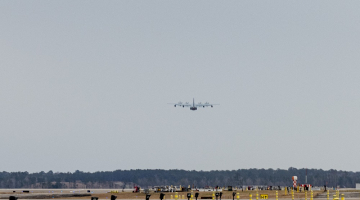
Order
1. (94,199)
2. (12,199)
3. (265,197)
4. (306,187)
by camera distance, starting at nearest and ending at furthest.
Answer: (12,199) → (94,199) → (265,197) → (306,187)

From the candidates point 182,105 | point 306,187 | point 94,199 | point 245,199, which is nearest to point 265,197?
point 245,199

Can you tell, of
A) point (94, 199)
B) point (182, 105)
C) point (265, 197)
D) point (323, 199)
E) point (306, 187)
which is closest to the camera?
point (94, 199)

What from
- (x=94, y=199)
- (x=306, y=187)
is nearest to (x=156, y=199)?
(x=306, y=187)

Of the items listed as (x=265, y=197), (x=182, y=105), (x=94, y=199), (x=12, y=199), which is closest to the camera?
(x=12, y=199)

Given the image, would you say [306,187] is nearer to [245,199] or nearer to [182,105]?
[245,199]

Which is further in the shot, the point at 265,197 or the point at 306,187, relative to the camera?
the point at 306,187

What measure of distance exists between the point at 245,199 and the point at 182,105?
100489 millimetres

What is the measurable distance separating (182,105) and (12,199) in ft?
443

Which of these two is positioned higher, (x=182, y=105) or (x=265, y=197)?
(x=182, y=105)

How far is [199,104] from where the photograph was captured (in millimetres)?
174125

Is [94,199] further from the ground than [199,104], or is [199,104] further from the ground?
[199,104]

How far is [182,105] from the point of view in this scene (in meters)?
168

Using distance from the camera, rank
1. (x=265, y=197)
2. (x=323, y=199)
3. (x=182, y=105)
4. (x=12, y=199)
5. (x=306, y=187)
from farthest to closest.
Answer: (x=182, y=105) < (x=306, y=187) < (x=265, y=197) < (x=323, y=199) < (x=12, y=199)

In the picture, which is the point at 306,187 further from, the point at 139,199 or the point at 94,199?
the point at 94,199
